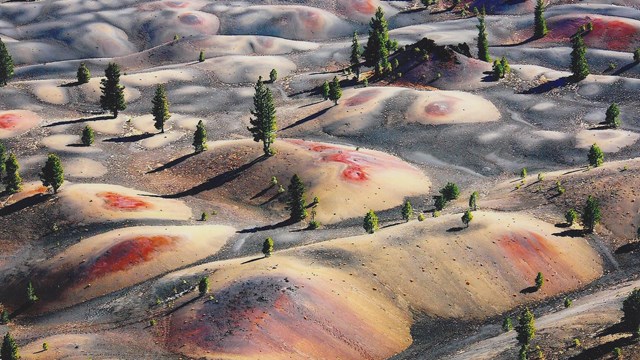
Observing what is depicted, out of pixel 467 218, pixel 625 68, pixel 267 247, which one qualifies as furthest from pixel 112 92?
pixel 625 68

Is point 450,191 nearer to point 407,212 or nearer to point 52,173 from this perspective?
point 407,212

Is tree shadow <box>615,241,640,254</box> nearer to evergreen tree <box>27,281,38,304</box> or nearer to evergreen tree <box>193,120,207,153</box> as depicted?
evergreen tree <box>193,120,207,153</box>

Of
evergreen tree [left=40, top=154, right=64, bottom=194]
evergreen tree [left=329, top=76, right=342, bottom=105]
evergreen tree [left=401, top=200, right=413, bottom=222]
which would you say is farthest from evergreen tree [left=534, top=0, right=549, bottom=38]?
evergreen tree [left=40, top=154, right=64, bottom=194]

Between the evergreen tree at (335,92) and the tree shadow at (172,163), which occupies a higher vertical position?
the evergreen tree at (335,92)

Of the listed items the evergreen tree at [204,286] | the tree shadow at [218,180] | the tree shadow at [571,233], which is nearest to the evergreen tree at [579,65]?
the tree shadow at [571,233]

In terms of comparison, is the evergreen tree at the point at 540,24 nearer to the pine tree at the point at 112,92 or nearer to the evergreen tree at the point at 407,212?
the evergreen tree at the point at 407,212

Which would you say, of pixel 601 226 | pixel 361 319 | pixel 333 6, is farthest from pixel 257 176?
pixel 333 6

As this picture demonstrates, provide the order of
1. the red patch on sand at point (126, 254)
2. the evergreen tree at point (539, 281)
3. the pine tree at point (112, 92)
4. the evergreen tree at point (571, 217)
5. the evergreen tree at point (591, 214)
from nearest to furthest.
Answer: the evergreen tree at point (539, 281), the red patch on sand at point (126, 254), the evergreen tree at point (591, 214), the evergreen tree at point (571, 217), the pine tree at point (112, 92)
